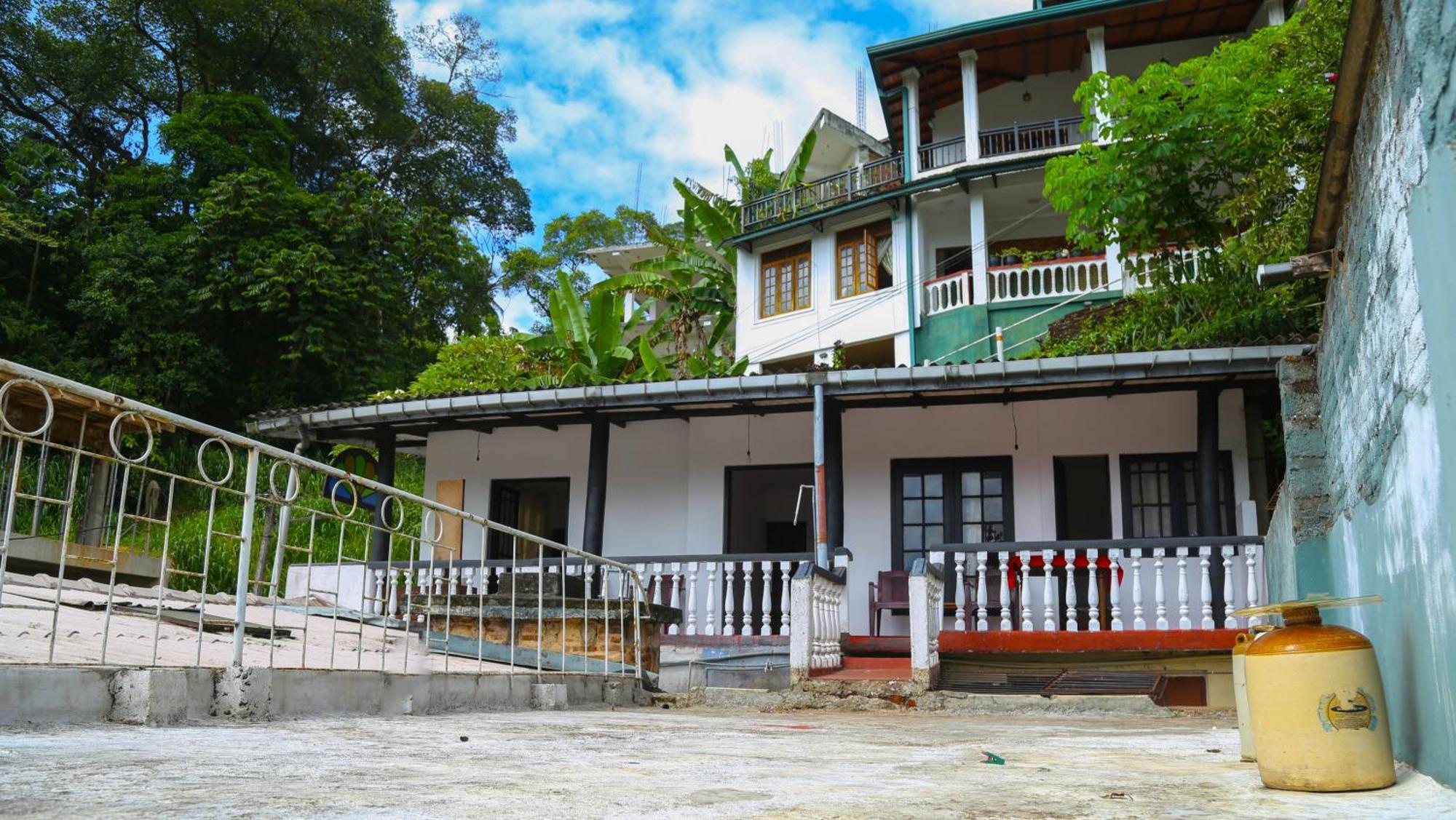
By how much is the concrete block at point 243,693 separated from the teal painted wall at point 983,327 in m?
15.0

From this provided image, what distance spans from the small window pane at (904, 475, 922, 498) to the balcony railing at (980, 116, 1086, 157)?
9.88 meters

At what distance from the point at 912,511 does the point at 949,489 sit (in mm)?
471

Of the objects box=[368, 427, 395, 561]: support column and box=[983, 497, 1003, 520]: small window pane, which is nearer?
box=[983, 497, 1003, 520]: small window pane

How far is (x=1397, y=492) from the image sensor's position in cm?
313

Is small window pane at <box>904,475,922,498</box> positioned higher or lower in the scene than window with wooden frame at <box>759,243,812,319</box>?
lower

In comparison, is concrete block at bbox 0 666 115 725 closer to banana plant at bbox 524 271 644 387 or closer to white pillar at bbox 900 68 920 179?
banana plant at bbox 524 271 644 387

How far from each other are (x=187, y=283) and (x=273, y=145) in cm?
656

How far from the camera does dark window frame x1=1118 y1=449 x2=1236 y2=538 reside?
11023 millimetres

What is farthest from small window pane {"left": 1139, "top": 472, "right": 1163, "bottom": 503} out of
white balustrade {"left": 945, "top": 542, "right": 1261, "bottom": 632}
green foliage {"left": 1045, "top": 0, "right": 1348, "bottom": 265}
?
green foliage {"left": 1045, "top": 0, "right": 1348, "bottom": 265}

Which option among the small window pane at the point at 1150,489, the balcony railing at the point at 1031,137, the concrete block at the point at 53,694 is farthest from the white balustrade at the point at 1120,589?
the balcony railing at the point at 1031,137

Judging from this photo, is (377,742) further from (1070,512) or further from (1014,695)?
(1070,512)

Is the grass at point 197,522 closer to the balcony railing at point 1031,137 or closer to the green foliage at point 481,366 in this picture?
the green foliage at point 481,366

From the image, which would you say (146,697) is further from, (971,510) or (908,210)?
(908,210)

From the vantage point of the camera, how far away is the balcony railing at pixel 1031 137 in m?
20.0
